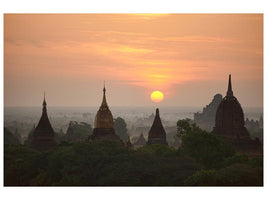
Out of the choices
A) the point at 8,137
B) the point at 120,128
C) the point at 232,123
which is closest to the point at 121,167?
the point at 8,137

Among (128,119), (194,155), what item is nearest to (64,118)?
(128,119)

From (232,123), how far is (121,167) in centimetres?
1743

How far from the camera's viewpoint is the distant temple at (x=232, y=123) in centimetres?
4503

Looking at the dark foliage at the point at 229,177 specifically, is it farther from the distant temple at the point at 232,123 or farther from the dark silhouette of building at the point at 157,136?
the dark silhouette of building at the point at 157,136

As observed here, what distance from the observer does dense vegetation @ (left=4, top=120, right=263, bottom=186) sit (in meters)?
30.6

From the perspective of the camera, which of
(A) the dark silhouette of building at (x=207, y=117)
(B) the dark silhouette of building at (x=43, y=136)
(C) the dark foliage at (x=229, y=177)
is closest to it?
(C) the dark foliage at (x=229, y=177)

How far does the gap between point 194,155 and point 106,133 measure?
46.5 ft

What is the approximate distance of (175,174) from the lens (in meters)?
32.0

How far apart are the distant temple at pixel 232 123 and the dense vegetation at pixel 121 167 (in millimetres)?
8506

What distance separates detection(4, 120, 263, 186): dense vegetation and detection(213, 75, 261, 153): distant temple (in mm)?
8506

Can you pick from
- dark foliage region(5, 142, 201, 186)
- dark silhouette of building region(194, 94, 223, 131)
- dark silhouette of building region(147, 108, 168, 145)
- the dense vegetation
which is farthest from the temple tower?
dark silhouette of building region(194, 94, 223, 131)

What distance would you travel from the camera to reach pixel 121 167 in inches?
1291

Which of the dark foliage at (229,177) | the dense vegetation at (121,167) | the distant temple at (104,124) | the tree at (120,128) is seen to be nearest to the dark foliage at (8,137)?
the dense vegetation at (121,167)

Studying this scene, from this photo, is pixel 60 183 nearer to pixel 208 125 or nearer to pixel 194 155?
pixel 194 155
